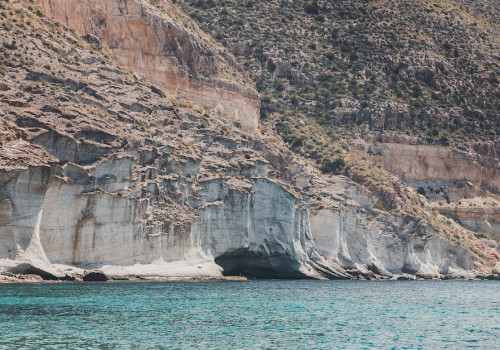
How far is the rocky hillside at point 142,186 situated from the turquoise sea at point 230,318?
3598 millimetres

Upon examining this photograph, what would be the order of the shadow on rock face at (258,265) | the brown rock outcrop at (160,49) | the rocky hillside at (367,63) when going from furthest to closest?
the rocky hillside at (367,63) → the brown rock outcrop at (160,49) → the shadow on rock face at (258,265)

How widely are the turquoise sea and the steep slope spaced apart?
48.2m

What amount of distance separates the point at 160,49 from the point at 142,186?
26.6 m

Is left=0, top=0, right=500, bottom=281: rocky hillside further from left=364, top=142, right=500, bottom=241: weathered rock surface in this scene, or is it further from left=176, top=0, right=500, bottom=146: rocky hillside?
left=176, top=0, right=500, bottom=146: rocky hillside

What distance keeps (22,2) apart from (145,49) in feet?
53.2

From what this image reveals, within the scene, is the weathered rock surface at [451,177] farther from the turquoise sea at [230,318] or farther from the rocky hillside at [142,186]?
the turquoise sea at [230,318]

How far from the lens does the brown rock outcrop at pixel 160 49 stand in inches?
2945

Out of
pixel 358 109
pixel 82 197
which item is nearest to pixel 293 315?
pixel 82 197

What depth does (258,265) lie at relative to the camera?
217 ft

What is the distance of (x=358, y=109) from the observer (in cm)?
10694

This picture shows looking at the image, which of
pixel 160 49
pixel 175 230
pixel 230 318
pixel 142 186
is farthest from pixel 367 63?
pixel 230 318

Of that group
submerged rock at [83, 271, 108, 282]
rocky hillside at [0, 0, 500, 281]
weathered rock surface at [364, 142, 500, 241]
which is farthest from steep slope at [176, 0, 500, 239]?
submerged rock at [83, 271, 108, 282]

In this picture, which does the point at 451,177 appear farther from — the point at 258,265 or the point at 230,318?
the point at 230,318

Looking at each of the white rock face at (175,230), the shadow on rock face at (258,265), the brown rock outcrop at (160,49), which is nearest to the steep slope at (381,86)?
the brown rock outcrop at (160,49)
